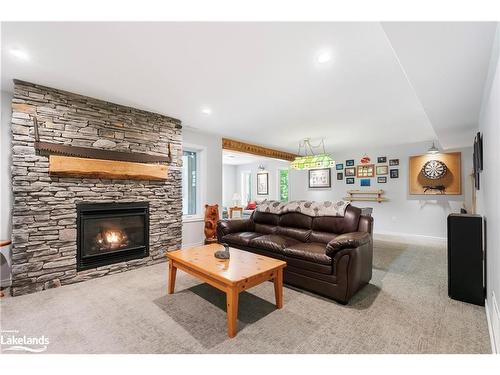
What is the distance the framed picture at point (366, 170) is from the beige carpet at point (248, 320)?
165 inches

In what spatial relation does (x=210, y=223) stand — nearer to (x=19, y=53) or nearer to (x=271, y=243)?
(x=271, y=243)

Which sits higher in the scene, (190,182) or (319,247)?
(190,182)

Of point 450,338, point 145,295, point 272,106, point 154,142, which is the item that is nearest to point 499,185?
point 450,338

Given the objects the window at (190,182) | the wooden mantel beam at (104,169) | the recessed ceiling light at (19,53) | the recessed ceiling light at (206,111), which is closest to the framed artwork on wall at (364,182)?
the window at (190,182)

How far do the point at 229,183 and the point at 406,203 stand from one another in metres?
6.79

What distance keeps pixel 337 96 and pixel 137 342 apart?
11.5 feet

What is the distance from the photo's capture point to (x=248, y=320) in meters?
2.12

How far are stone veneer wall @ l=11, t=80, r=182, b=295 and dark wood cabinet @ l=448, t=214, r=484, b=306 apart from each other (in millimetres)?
4149

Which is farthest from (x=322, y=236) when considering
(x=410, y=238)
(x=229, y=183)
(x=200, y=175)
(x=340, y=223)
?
(x=229, y=183)

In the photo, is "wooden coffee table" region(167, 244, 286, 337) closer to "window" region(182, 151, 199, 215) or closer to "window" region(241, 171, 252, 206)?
"window" region(182, 151, 199, 215)

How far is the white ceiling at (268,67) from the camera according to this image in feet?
5.73

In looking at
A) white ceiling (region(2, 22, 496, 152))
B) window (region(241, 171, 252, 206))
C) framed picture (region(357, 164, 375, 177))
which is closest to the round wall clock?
framed picture (region(357, 164, 375, 177))

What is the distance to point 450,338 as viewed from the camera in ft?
6.07

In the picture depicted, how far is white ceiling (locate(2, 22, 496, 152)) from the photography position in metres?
1.75
